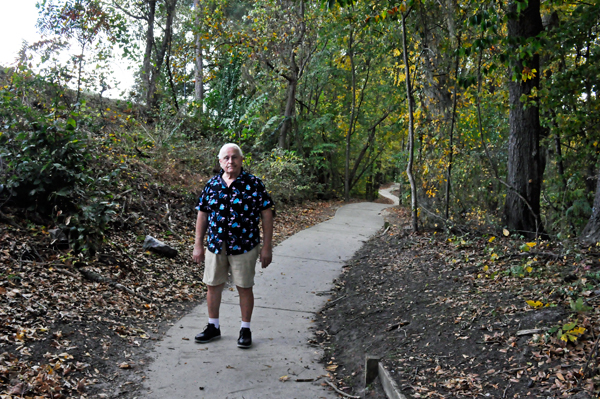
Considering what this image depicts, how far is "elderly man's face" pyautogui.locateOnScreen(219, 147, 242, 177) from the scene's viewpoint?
5.02 m

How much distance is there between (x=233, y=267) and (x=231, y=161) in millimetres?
1115

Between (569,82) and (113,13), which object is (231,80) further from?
(569,82)

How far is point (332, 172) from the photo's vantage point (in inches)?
1066

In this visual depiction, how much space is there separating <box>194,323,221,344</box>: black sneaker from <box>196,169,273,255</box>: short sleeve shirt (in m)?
0.89

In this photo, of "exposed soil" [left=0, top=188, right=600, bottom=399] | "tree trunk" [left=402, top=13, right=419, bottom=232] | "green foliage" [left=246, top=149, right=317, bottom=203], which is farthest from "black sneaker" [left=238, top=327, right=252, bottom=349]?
"green foliage" [left=246, top=149, right=317, bottom=203]

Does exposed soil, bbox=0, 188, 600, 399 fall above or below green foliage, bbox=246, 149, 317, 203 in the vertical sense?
below

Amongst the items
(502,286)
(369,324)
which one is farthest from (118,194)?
(502,286)

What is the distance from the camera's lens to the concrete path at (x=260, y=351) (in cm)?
420

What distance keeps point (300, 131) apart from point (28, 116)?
1607cm

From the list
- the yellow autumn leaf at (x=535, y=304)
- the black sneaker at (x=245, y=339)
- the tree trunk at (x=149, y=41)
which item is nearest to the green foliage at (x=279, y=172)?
the tree trunk at (x=149, y=41)

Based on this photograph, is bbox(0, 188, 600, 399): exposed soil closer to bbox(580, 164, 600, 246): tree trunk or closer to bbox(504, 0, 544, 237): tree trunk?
bbox(580, 164, 600, 246): tree trunk

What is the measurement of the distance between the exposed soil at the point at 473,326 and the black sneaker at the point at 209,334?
121 cm

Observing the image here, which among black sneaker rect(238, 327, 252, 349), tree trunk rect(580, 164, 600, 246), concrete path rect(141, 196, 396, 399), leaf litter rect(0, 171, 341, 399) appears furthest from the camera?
tree trunk rect(580, 164, 600, 246)

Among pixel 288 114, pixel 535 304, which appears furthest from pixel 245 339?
pixel 288 114
